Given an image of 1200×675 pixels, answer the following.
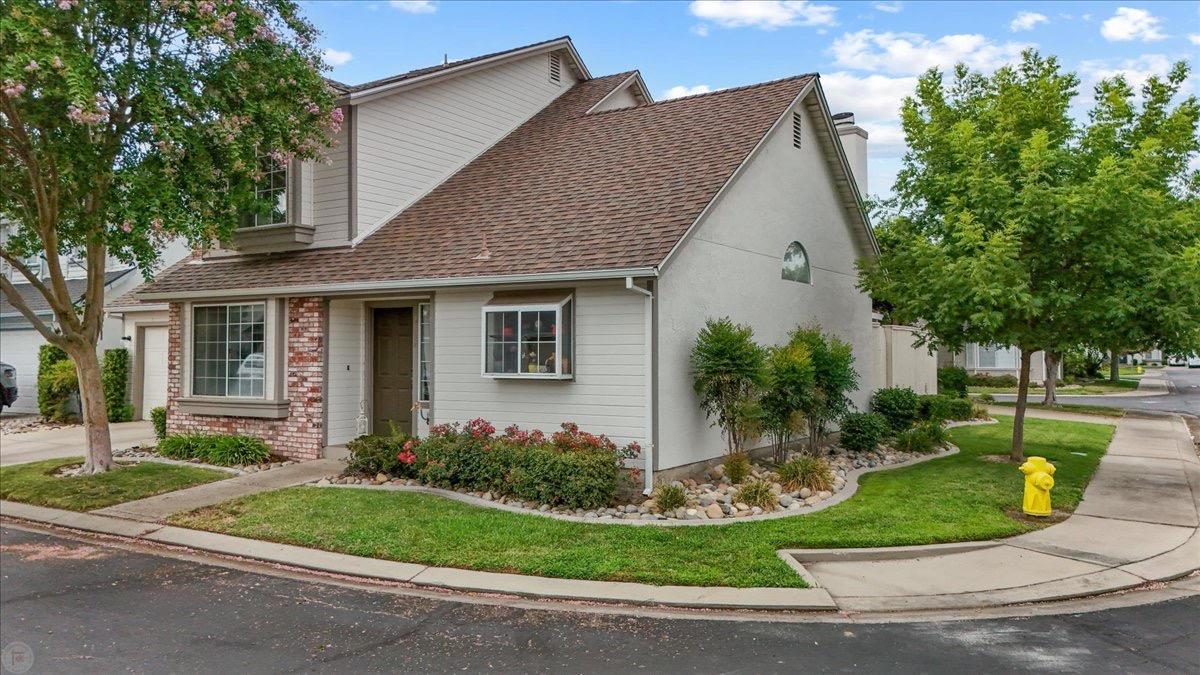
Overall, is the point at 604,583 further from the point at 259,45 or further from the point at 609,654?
the point at 259,45

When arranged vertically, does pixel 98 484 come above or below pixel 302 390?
below

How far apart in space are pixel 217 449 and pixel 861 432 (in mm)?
10547

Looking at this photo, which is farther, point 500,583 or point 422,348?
point 422,348

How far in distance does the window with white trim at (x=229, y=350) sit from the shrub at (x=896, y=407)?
1117 cm

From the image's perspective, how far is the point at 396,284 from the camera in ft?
37.9

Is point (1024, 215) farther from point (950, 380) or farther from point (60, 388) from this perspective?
point (60, 388)

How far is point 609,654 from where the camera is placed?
5453 millimetres

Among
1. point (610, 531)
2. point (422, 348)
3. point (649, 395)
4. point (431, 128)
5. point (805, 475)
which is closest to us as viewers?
point (610, 531)

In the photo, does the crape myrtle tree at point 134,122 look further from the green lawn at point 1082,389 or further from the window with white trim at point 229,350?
the green lawn at point 1082,389

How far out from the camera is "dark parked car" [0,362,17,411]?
20.6m

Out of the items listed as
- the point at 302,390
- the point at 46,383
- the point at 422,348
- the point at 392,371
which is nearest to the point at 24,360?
the point at 46,383

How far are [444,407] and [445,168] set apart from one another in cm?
538

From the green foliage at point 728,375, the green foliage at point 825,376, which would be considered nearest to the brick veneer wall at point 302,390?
the green foliage at point 728,375

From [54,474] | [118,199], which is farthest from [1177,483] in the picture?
[54,474]
